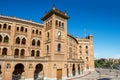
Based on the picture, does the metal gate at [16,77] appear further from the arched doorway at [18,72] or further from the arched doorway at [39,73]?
the arched doorway at [39,73]

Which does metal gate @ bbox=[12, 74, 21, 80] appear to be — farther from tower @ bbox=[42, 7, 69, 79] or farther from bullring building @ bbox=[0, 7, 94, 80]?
tower @ bbox=[42, 7, 69, 79]

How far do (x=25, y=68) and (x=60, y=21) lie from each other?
52.3 ft

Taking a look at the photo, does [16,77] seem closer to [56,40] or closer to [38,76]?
[38,76]

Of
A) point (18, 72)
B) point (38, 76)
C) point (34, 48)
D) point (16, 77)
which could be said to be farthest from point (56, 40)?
point (16, 77)

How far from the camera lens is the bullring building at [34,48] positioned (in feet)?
93.6

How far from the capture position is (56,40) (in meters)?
32.5

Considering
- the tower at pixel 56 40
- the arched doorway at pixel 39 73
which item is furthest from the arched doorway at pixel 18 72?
the tower at pixel 56 40

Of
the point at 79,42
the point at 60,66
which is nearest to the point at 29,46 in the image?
the point at 60,66

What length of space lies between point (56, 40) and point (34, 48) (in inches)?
270

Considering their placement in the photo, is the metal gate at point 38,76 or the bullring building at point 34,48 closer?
the bullring building at point 34,48

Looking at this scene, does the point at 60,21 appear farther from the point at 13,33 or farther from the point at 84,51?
the point at 84,51

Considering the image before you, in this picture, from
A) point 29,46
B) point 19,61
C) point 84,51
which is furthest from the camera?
point 84,51

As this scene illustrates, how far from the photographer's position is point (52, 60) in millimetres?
31031

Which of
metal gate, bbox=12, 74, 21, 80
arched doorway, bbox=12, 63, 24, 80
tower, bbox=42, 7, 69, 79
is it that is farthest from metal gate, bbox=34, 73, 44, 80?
metal gate, bbox=12, 74, 21, 80
